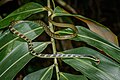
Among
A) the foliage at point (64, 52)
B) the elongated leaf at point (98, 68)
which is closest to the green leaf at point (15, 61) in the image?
the foliage at point (64, 52)

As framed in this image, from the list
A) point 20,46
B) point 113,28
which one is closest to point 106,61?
point 20,46

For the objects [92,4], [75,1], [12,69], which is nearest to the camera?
[12,69]

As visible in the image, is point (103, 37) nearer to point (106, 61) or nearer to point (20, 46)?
point (106, 61)

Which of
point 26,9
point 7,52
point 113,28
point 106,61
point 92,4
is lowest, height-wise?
point 113,28

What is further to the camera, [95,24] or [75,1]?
[75,1]

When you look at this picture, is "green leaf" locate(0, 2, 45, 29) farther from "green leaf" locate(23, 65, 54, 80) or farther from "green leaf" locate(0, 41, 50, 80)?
"green leaf" locate(23, 65, 54, 80)

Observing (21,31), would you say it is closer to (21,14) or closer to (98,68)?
(21,14)

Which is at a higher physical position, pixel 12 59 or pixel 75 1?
pixel 12 59

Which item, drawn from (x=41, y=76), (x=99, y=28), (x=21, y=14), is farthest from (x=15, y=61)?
(x=99, y=28)

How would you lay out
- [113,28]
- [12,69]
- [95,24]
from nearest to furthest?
[12,69]
[95,24]
[113,28]
